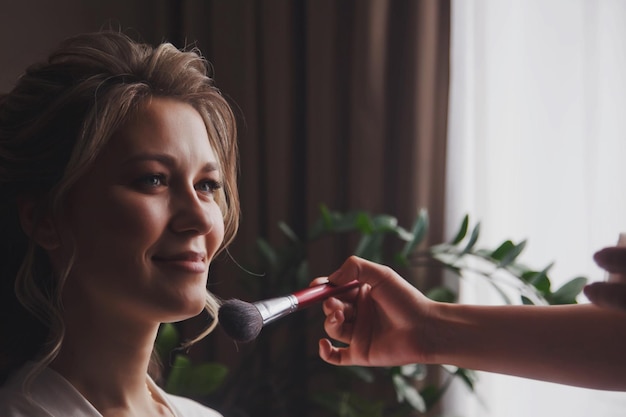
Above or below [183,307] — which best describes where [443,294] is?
below

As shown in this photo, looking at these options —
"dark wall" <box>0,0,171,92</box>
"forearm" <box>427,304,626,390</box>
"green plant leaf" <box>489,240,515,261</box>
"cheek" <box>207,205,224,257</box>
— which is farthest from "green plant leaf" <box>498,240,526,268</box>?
"dark wall" <box>0,0,171,92</box>

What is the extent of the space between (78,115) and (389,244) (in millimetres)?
1064

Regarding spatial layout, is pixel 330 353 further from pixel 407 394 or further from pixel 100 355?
pixel 407 394

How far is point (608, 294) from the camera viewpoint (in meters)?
0.67

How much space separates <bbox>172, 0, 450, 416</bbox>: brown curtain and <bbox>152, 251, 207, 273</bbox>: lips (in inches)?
33.6

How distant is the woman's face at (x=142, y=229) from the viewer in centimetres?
89

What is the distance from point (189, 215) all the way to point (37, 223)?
20 centimetres

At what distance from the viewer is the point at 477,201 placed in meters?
1.74

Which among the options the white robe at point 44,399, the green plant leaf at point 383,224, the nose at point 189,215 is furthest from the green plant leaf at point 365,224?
the white robe at point 44,399

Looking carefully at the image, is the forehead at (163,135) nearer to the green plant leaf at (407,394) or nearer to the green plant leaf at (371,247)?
the green plant leaf at (371,247)

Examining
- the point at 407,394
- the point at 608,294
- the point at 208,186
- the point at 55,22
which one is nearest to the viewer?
the point at 608,294

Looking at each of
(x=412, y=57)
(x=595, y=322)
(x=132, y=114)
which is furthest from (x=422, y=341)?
(x=412, y=57)

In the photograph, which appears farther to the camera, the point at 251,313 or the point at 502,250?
the point at 502,250

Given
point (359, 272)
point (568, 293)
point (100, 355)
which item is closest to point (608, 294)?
point (359, 272)
